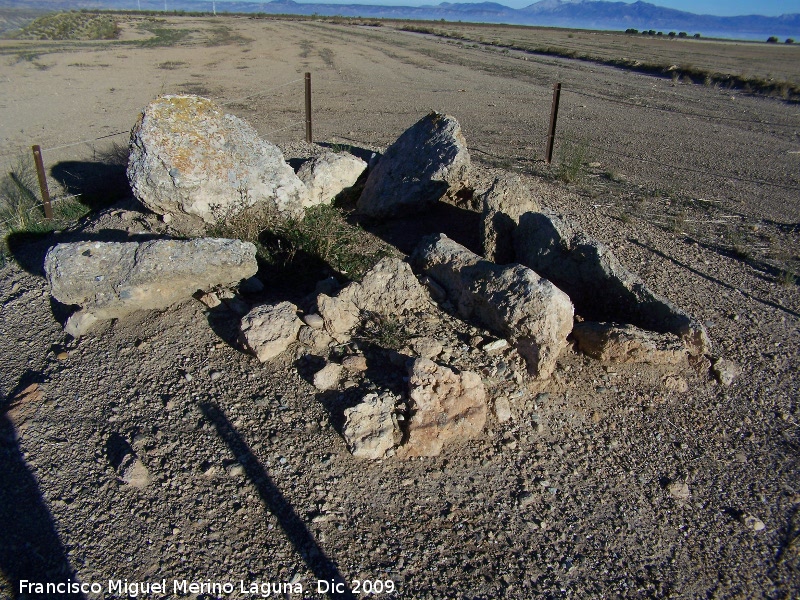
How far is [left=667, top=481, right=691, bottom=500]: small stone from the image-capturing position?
362cm

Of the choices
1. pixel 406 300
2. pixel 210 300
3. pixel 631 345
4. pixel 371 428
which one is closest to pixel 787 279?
pixel 631 345

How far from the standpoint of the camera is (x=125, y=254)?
4.71 metres

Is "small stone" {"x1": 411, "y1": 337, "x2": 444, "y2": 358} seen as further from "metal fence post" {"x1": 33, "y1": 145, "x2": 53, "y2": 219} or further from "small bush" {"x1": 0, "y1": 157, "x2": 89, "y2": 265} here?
"metal fence post" {"x1": 33, "y1": 145, "x2": 53, "y2": 219}

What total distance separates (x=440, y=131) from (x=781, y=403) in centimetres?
442

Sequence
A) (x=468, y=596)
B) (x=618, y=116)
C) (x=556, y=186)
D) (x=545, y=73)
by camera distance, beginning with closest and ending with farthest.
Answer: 1. (x=468, y=596)
2. (x=556, y=186)
3. (x=618, y=116)
4. (x=545, y=73)

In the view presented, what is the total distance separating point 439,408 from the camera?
3764 mm

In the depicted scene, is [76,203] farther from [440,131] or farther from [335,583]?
[335,583]

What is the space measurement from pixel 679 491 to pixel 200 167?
205 inches

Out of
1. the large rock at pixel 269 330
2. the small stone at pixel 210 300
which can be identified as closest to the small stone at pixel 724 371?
the large rock at pixel 269 330

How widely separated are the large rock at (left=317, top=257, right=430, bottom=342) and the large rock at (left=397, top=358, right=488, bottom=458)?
2.80 feet

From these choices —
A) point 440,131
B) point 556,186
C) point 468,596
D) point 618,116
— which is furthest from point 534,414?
point 618,116

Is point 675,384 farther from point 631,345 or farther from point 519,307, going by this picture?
point 519,307

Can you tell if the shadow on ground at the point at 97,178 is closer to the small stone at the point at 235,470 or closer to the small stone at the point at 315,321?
the small stone at the point at 315,321

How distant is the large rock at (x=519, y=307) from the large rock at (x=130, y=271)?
185cm
